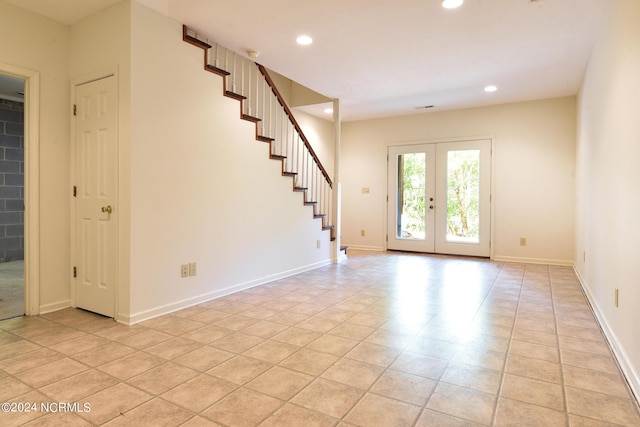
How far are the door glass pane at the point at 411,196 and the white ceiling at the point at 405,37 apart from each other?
74.2 inches

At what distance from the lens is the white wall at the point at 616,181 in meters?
2.10

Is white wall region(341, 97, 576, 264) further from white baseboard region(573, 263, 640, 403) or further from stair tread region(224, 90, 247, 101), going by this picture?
stair tread region(224, 90, 247, 101)

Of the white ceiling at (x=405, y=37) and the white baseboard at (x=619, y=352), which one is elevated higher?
the white ceiling at (x=405, y=37)

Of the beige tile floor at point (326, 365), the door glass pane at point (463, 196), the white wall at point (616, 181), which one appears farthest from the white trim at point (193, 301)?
the white wall at point (616, 181)

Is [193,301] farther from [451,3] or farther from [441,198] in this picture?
[441,198]

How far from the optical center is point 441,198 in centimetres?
671

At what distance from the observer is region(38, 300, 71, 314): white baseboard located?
323cm

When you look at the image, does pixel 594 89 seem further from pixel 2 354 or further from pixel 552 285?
pixel 2 354

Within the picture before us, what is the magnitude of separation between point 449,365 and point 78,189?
11.2 feet

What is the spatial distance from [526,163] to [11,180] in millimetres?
8270

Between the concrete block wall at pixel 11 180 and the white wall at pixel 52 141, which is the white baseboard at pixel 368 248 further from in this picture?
the concrete block wall at pixel 11 180

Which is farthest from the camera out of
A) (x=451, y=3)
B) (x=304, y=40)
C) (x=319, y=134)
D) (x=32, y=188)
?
(x=319, y=134)

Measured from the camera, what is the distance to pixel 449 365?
227 cm

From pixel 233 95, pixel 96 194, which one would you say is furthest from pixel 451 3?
pixel 96 194
